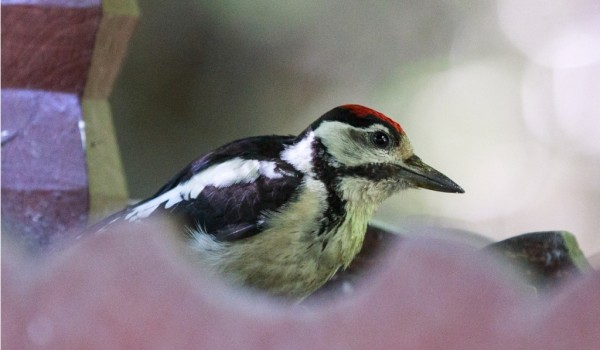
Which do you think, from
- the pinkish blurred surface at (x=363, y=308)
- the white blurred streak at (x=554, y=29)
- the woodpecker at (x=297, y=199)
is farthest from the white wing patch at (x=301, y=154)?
the white blurred streak at (x=554, y=29)

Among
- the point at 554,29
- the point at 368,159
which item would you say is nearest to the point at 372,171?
the point at 368,159

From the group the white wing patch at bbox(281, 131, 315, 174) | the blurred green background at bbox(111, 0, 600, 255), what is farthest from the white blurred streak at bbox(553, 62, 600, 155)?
the white wing patch at bbox(281, 131, 315, 174)

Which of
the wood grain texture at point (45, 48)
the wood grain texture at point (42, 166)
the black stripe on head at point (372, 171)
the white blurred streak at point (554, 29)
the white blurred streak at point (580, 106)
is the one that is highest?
the white blurred streak at point (554, 29)

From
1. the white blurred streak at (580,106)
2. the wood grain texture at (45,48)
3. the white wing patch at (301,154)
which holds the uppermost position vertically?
the white blurred streak at (580,106)

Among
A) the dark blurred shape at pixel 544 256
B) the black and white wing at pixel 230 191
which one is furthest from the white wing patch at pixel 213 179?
the dark blurred shape at pixel 544 256

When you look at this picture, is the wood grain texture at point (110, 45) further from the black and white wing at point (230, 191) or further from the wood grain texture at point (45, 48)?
the black and white wing at point (230, 191)

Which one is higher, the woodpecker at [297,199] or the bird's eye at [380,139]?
the bird's eye at [380,139]

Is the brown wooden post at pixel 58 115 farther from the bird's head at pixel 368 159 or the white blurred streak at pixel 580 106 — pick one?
the white blurred streak at pixel 580 106

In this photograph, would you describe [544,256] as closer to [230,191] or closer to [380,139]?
[380,139]

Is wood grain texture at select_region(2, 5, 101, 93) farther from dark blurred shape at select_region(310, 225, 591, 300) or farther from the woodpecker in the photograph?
dark blurred shape at select_region(310, 225, 591, 300)
